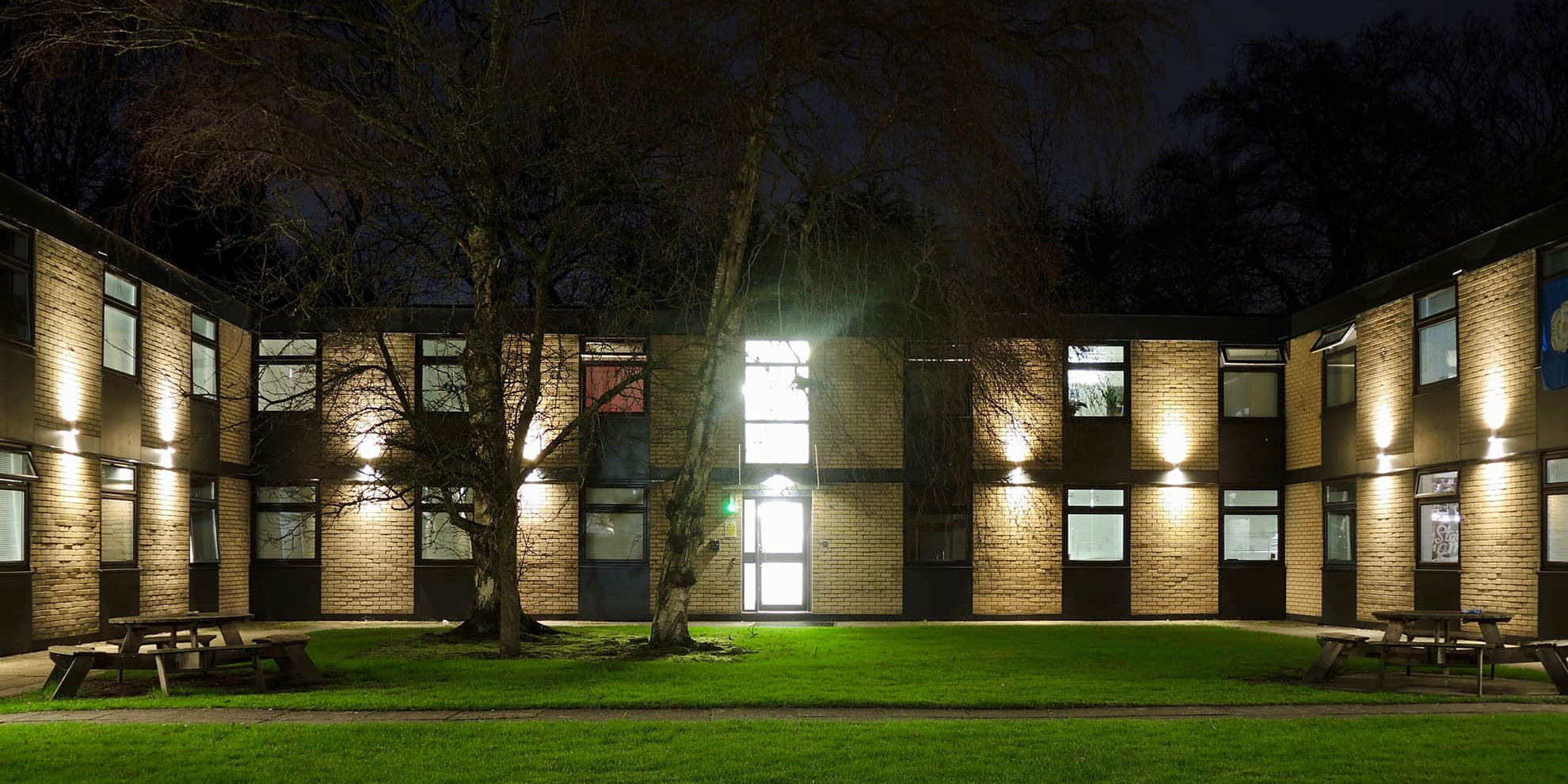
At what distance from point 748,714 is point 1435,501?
11.7 meters

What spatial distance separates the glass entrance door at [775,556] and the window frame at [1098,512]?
4.00 m

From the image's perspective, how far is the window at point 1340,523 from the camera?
21.1 metres

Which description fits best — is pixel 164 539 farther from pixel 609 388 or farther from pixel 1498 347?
pixel 1498 347

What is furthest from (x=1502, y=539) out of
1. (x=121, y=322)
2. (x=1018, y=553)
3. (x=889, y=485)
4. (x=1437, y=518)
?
(x=121, y=322)

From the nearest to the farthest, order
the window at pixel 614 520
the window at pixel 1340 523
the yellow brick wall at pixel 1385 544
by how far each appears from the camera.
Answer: the yellow brick wall at pixel 1385 544 → the window at pixel 1340 523 → the window at pixel 614 520

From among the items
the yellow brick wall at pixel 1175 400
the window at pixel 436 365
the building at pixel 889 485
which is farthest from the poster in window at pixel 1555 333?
the window at pixel 436 365

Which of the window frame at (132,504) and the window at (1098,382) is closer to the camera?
the window frame at (132,504)

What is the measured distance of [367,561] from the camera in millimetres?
22141

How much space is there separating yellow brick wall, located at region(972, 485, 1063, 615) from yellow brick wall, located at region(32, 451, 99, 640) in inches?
478

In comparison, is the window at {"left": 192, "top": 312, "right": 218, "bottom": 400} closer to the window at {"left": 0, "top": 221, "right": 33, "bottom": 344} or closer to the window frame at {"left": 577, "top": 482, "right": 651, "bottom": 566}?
the window at {"left": 0, "top": 221, "right": 33, "bottom": 344}

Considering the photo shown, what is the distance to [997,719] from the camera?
10.5m

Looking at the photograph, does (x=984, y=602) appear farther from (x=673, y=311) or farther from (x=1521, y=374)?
(x=1521, y=374)

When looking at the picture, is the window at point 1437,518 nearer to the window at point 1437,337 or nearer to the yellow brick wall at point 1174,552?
the window at point 1437,337

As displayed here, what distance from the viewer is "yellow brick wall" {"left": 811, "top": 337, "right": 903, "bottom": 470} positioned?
22.1 meters
